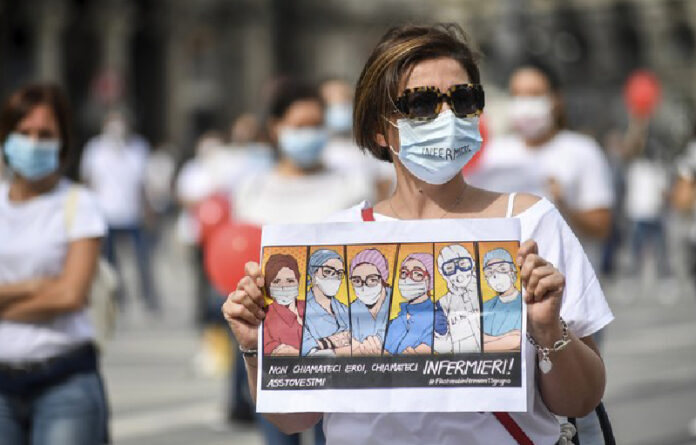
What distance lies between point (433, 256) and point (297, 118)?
12.0 ft

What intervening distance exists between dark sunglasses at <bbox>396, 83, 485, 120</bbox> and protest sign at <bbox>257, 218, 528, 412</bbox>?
30 cm

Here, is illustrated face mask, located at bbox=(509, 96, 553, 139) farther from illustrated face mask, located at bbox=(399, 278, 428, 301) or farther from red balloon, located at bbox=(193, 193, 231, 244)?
illustrated face mask, located at bbox=(399, 278, 428, 301)

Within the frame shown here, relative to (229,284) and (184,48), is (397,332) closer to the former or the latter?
(229,284)

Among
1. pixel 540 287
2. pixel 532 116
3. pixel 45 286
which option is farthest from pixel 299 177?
pixel 540 287

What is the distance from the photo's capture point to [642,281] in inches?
804

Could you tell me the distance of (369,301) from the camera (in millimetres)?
Answer: 3100

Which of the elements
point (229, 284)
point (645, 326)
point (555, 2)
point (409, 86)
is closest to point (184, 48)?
point (555, 2)

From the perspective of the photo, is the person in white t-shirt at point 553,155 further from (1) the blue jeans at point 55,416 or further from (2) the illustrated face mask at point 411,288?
(2) the illustrated face mask at point 411,288

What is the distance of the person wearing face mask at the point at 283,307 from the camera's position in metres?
3.12

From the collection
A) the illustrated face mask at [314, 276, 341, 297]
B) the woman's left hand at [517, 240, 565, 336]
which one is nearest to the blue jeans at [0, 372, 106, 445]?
the illustrated face mask at [314, 276, 341, 297]

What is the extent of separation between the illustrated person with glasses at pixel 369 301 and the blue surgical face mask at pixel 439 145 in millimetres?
274

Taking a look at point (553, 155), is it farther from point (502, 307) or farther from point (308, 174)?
point (502, 307)

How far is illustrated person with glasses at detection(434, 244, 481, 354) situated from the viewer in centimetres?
302

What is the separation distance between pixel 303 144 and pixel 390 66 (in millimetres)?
3281
